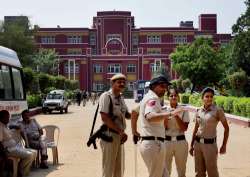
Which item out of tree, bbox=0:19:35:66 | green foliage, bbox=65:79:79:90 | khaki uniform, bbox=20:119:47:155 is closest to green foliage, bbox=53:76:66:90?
tree, bbox=0:19:35:66

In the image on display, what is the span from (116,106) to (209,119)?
145cm

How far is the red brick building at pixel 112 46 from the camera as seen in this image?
347 feet

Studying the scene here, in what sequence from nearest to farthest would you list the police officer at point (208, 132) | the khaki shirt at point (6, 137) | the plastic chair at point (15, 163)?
the police officer at point (208, 132)
the khaki shirt at point (6, 137)
the plastic chair at point (15, 163)

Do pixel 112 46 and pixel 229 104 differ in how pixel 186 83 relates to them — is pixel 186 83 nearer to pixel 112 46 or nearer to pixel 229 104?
pixel 229 104

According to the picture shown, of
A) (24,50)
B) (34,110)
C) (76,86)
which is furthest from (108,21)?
(34,110)

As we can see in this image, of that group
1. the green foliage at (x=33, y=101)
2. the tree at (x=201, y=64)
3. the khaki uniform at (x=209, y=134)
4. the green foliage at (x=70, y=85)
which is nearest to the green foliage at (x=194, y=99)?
the tree at (x=201, y=64)

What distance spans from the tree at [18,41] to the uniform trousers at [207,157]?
68020 millimetres

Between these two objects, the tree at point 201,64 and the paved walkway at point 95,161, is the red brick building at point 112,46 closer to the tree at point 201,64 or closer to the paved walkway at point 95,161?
the tree at point 201,64

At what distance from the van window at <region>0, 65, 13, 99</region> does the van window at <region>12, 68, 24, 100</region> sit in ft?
2.17

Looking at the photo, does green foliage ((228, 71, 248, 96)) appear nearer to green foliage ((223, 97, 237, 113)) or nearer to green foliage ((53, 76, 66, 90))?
green foliage ((223, 97, 237, 113))

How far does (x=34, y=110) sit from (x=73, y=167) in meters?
26.5

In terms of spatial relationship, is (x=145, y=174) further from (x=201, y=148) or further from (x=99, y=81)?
(x=99, y=81)

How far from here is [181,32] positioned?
107125 millimetres

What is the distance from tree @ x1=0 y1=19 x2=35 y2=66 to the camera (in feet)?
253
